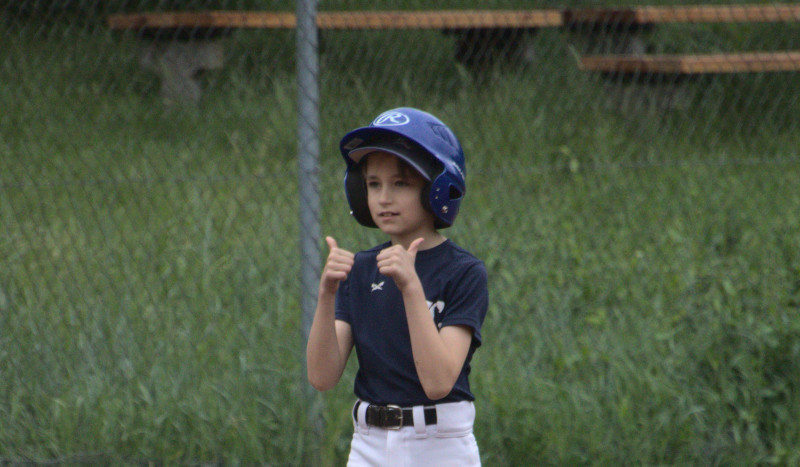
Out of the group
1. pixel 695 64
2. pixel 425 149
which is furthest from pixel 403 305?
pixel 695 64

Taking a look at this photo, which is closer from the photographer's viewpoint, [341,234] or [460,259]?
[460,259]

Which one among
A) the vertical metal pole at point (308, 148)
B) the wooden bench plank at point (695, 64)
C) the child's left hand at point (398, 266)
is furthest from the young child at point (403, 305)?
the wooden bench plank at point (695, 64)

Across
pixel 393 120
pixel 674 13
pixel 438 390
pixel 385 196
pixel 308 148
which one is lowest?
pixel 438 390

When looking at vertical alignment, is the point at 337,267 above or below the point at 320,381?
above

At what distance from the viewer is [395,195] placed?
7.03 ft

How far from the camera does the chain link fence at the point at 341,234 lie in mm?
3773

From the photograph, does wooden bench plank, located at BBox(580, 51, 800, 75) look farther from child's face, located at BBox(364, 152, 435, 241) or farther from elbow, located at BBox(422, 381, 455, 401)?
elbow, located at BBox(422, 381, 455, 401)

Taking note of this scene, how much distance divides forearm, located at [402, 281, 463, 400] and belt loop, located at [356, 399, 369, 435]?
0.88 feet

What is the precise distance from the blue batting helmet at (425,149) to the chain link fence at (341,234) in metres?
1.54

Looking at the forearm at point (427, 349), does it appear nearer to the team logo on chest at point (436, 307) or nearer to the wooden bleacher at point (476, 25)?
the team logo on chest at point (436, 307)

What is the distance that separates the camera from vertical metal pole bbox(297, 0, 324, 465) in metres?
3.59

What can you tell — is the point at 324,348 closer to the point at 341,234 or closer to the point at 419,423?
the point at 419,423

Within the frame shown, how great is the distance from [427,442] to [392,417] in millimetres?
98

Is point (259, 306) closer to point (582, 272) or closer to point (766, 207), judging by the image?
point (582, 272)
